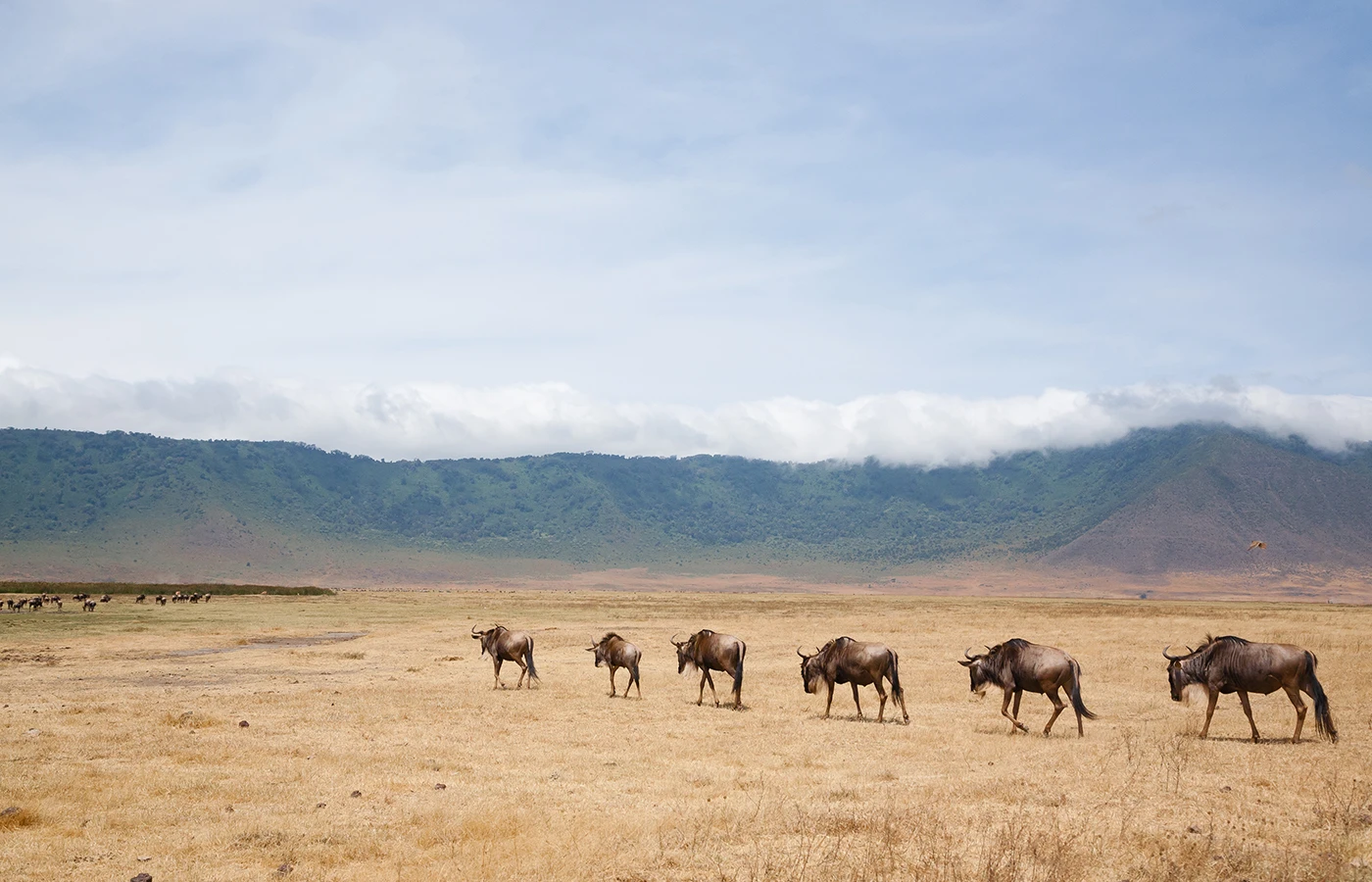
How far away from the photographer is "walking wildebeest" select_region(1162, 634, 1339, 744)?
17.7m

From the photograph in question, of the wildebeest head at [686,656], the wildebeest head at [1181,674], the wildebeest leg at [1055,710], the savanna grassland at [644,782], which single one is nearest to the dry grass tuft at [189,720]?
the savanna grassland at [644,782]

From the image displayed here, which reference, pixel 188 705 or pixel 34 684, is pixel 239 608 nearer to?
pixel 34 684

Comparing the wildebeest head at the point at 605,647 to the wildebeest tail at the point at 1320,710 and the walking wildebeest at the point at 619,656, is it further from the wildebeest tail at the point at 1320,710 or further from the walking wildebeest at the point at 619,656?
the wildebeest tail at the point at 1320,710

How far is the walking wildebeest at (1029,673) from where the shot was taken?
1938 cm

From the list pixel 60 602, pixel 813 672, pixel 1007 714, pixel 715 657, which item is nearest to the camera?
pixel 1007 714

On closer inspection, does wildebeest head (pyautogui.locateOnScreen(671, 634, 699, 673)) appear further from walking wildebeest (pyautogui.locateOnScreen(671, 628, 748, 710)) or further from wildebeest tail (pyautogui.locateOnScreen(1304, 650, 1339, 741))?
wildebeest tail (pyautogui.locateOnScreen(1304, 650, 1339, 741))

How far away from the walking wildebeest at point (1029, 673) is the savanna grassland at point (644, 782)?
68 centimetres

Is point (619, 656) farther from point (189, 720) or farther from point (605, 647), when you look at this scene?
point (189, 720)

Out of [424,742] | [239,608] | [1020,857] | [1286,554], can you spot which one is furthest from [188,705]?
[1286,554]

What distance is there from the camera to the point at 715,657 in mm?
24328

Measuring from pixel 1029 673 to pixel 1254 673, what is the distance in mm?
3888

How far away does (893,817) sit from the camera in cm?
1197

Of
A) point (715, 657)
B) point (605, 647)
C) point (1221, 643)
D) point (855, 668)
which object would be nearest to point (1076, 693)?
point (1221, 643)

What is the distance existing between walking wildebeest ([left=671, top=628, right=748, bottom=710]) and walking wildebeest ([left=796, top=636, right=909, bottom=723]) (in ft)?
5.11
